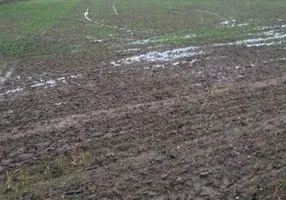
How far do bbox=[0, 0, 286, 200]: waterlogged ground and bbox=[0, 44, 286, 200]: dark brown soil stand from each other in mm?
23

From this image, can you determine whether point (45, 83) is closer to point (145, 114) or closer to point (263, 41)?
point (145, 114)

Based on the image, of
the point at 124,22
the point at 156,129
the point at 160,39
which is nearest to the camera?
the point at 156,129

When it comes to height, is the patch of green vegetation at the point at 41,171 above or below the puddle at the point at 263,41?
above

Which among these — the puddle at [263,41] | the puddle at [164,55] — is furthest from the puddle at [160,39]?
the puddle at [263,41]

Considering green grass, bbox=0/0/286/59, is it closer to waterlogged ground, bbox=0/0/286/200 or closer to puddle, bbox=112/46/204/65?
waterlogged ground, bbox=0/0/286/200

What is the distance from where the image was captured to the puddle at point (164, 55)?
40.0 feet

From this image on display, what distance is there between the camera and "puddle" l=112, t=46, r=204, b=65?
480 inches

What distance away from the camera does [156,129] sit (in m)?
7.66

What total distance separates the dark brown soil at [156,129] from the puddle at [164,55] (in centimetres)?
79

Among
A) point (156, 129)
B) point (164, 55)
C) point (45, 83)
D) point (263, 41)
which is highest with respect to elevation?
point (45, 83)

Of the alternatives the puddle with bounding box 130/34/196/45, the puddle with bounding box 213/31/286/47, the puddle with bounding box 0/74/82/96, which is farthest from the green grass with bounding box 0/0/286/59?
the puddle with bounding box 0/74/82/96

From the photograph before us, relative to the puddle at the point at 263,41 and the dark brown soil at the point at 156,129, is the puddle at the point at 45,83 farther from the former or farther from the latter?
the puddle at the point at 263,41

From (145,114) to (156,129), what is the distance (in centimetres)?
76

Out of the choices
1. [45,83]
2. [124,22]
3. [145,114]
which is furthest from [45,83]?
[124,22]
